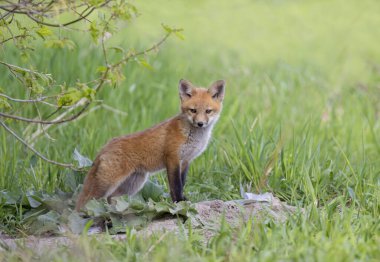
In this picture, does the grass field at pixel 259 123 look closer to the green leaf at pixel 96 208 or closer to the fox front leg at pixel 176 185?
the fox front leg at pixel 176 185

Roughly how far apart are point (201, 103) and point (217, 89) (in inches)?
10.2

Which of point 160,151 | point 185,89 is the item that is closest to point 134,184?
point 160,151

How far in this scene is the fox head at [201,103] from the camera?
20.5 feet

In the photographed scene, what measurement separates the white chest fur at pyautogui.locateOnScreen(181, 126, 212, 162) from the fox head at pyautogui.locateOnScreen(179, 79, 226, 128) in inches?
3.3

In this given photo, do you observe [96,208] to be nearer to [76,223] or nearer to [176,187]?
[76,223]

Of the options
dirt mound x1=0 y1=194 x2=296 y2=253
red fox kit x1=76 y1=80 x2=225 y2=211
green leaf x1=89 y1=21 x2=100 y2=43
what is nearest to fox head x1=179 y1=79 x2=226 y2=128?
red fox kit x1=76 y1=80 x2=225 y2=211

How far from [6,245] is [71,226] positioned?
0.61 m

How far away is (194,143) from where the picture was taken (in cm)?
625

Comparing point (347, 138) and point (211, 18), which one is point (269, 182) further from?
point (211, 18)

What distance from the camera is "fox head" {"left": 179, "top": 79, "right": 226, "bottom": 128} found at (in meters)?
6.25

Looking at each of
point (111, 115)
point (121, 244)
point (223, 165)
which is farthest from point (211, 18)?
point (121, 244)

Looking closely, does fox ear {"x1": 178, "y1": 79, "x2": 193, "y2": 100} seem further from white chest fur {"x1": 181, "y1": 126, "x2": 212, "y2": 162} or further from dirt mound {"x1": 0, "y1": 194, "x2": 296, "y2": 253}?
dirt mound {"x1": 0, "y1": 194, "x2": 296, "y2": 253}

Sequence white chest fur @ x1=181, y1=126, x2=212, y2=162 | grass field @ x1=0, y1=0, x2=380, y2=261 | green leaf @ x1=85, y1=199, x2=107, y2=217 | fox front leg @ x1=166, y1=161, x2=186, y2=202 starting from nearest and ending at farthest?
grass field @ x1=0, y1=0, x2=380, y2=261
green leaf @ x1=85, y1=199, x2=107, y2=217
fox front leg @ x1=166, y1=161, x2=186, y2=202
white chest fur @ x1=181, y1=126, x2=212, y2=162

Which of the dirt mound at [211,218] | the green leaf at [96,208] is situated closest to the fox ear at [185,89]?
the dirt mound at [211,218]
